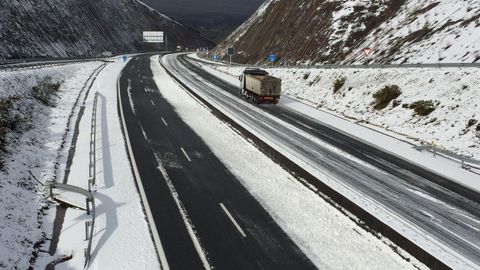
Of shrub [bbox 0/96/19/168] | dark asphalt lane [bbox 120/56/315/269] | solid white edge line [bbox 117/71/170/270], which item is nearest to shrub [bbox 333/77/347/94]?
dark asphalt lane [bbox 120/56/315/269]

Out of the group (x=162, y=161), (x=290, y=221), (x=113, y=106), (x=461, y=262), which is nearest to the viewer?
(x=461, y=262)

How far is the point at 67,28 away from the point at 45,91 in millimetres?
93129

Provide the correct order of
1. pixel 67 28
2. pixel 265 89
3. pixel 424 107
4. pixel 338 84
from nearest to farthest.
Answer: pixel 424 107, pixel 265 89, pixel 338 84, pixel 67 28

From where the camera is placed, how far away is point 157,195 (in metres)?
17.4

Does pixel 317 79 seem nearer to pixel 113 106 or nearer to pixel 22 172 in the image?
pixel 113 106

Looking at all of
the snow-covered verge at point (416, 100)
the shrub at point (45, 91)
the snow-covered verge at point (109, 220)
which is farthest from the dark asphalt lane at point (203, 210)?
the snow-covered verge at point (416, 100)

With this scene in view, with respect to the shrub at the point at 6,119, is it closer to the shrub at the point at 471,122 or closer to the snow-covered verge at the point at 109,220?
the snow-covered verge at the point at 109,220

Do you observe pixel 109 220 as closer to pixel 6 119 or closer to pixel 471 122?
pixel 6 119

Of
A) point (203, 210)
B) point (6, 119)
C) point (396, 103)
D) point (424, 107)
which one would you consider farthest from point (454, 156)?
point (6, 119)

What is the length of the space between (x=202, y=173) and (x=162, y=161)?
8.97 ft

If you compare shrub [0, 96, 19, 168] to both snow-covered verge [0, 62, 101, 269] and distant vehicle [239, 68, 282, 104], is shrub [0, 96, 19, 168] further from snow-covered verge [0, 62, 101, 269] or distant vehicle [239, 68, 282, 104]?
distant vehicle [239, 68, 282, 104]

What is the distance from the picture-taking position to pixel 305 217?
15852mm

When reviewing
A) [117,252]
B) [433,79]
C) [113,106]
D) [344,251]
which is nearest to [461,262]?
[344,251]

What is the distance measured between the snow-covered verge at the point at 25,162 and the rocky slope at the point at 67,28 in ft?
172
